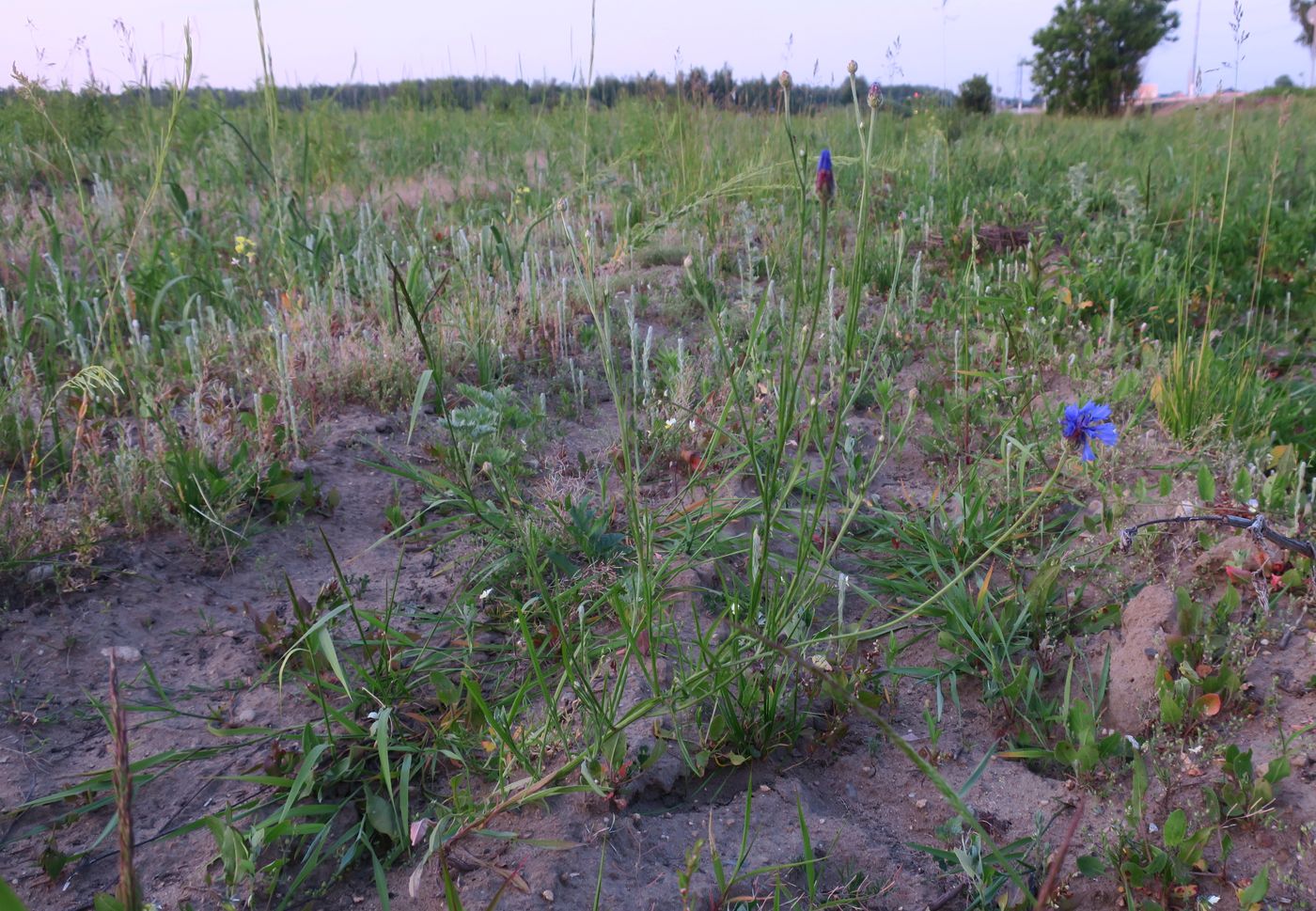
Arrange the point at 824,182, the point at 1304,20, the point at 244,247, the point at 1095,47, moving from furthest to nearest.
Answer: the point at 1095,47
the point at 244,247
the point at 1304,20
the point at 824,182

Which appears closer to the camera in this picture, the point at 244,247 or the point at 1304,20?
the point at 1304,20

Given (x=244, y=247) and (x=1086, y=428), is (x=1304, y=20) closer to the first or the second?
(x=1086, y=428)

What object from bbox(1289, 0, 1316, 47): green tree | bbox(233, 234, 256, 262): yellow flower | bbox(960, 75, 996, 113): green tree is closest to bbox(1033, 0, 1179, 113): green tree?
bbox(960, 75, 996, 113): green tree

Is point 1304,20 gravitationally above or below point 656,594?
above

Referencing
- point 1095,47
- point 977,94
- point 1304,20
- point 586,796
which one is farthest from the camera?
point 1095,47

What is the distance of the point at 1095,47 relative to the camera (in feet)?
78.2

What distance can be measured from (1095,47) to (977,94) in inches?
405

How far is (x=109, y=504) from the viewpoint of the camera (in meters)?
2.09

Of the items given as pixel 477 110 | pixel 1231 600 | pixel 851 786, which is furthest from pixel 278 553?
pixel 477 110

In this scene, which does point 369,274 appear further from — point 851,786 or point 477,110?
point 477,110

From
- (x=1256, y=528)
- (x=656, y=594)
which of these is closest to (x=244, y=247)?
(x=656, y=594)

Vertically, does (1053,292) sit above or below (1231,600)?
above

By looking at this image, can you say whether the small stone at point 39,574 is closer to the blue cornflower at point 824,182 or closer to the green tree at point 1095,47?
the blue cornflower at point 824,182

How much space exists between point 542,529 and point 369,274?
1.95 metres
